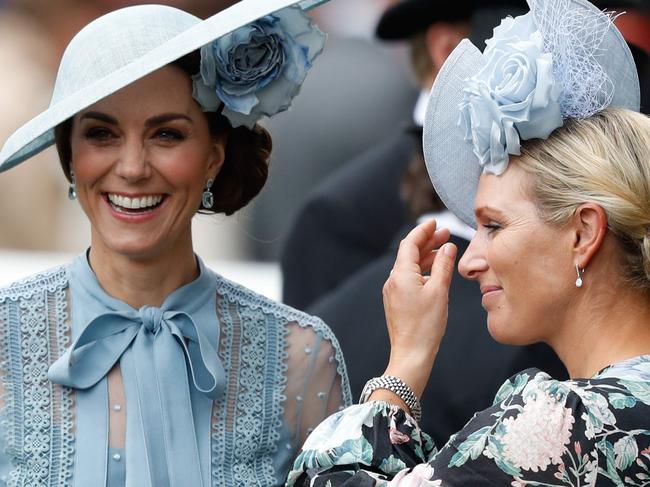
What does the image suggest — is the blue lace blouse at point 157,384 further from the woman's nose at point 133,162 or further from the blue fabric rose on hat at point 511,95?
the blue fabric rose on hat at point 511,95

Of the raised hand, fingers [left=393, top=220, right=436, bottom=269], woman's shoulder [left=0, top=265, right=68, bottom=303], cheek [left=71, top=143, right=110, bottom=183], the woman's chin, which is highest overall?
cheek [left=71, top=143, right=110, bottom=183]

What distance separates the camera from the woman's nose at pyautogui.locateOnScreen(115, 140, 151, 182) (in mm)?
3137

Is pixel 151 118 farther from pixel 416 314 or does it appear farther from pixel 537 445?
pixel 537 445

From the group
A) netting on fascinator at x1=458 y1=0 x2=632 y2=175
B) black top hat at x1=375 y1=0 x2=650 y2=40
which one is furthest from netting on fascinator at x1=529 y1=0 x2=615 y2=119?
black top hat at x1=375 y1=0 x2=650 y2=40

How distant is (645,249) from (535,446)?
41cm

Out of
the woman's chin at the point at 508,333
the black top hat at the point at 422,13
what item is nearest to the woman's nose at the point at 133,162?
the woman's chin at the point at 508,333

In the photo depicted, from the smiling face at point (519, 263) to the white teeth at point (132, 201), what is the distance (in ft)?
2.38

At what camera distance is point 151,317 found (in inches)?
128

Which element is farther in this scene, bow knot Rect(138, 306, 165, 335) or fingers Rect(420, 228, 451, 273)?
bow knot Rect(138, 306, 165, 335)

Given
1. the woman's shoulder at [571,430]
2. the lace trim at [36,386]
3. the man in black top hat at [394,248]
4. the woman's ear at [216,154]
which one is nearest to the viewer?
the woman's shoulder at [571,430]

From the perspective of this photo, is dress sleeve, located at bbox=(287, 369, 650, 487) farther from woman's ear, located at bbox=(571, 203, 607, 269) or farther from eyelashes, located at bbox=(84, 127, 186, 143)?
eyelashes, located at bbox=(84, 127, 186, 143)

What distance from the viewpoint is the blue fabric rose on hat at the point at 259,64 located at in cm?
317

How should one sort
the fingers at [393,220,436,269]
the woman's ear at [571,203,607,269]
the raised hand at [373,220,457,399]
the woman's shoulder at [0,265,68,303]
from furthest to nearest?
the woman's shoulder at [0,265,68,303] < the fingers at [393,220,436,269] < the raised hand at [373,220,457,399] < the woman's ear at [571,203,607,269]

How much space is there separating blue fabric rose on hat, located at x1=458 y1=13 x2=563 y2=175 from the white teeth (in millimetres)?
715
